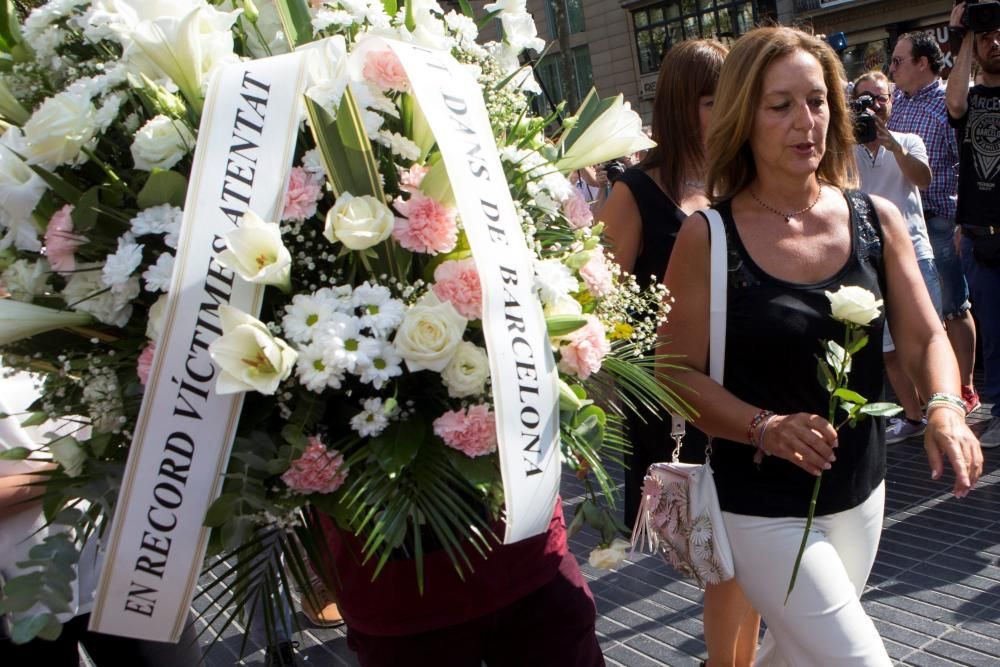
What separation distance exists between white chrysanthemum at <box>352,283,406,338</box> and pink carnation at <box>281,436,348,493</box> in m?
0.21

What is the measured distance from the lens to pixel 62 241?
5.77ft

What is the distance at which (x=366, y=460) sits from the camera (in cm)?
175

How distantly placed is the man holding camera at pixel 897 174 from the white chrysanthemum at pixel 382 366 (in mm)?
4481

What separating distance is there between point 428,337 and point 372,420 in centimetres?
17

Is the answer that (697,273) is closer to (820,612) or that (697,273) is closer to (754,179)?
A: (754,179)

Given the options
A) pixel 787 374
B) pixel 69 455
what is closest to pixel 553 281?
pixel 69 455

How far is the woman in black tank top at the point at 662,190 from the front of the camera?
3.44m

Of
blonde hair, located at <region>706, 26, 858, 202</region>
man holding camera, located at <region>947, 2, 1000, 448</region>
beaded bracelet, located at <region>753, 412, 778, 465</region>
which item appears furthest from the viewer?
man holding camera, located at <region>947, 2, 1000, 448</region>

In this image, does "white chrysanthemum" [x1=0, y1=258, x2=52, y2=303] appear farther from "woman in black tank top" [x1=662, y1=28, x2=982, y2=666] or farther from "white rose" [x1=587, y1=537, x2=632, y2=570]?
"woman in black tank top" [x1=662, y1=28, x2=982, y2=666]

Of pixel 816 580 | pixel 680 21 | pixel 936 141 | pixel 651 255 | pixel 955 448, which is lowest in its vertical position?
pixel 816 580

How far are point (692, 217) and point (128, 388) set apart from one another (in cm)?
152

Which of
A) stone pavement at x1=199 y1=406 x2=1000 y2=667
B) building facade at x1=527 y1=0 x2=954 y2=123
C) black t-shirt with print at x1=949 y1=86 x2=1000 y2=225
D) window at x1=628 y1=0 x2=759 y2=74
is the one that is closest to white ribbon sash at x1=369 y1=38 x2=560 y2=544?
stone pavement at x1=199 y1=406 x2=1000 y2=667

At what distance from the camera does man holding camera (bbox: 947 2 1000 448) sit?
5.45 metres

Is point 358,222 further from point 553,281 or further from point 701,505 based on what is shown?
point 701,505
